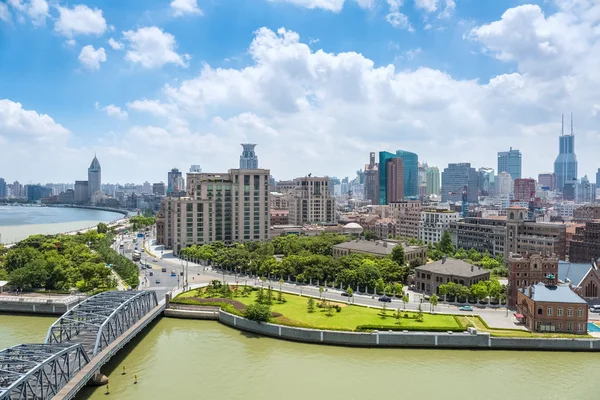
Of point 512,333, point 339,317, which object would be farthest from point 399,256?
point 512,333

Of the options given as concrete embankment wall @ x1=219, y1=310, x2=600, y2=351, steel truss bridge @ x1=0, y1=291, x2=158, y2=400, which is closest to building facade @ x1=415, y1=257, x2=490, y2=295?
concrete embankment wall @ x1=219, y1=310, x2=600, y2=351

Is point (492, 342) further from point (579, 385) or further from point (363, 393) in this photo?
point (363, 393)

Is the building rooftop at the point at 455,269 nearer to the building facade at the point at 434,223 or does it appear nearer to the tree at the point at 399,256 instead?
the tree at the point at 399,256

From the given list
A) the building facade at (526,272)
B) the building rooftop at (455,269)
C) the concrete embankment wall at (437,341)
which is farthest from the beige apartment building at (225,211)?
the building facade at (526,272)

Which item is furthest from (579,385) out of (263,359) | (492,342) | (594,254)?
(594,254)

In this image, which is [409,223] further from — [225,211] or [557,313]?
[557,313]

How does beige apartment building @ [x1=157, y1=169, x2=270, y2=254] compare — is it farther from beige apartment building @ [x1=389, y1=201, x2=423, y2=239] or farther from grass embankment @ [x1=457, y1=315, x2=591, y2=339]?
grass embankment @ [x1=457, y1=315, x2=591, y2=339]

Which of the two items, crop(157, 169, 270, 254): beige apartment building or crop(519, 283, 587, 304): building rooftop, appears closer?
crop(519, 283, 587, 304): building rooftop
